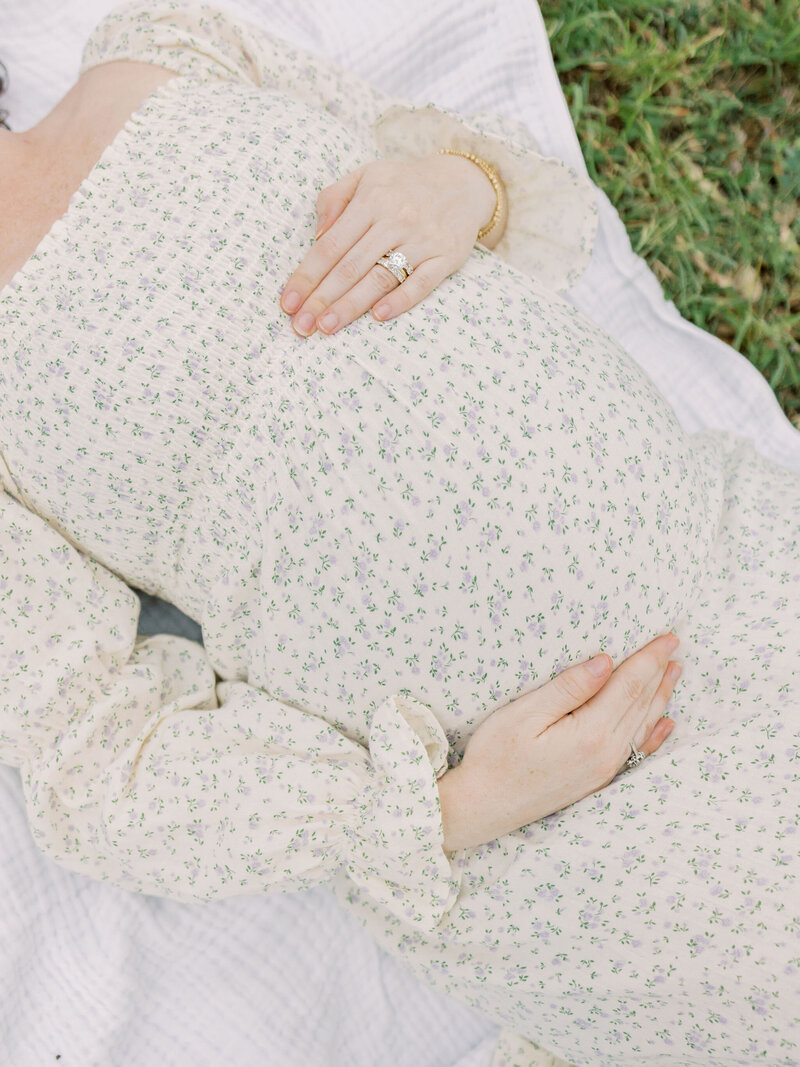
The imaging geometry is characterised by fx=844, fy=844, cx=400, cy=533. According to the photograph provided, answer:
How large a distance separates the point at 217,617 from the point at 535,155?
0.96 metres

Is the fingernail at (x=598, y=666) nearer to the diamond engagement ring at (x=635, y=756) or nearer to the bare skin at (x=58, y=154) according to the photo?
the diamond engagement ring at (x=635, y=756)

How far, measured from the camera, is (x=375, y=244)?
1.27 meters

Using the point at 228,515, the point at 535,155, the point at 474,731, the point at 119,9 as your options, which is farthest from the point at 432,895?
the point at 119,9

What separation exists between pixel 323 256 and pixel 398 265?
112 millimetres

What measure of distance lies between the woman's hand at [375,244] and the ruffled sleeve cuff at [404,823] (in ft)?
1.89

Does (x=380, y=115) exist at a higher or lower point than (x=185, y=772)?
higher

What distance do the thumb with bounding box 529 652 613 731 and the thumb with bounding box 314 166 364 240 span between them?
75 cm

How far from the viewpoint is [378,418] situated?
1.16 meters

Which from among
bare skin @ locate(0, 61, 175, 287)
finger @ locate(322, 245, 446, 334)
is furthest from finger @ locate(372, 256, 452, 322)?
bare skin @ locate(0, 61, 175, 287)

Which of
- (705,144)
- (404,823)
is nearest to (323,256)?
(404,823)

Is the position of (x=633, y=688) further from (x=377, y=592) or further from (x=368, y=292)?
(x=368, y=292)

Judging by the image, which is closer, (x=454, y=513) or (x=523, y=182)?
(x=454, y=513)

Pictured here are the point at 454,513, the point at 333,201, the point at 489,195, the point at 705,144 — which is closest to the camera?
the point at 454,513

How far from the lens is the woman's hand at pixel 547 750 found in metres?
1.20
